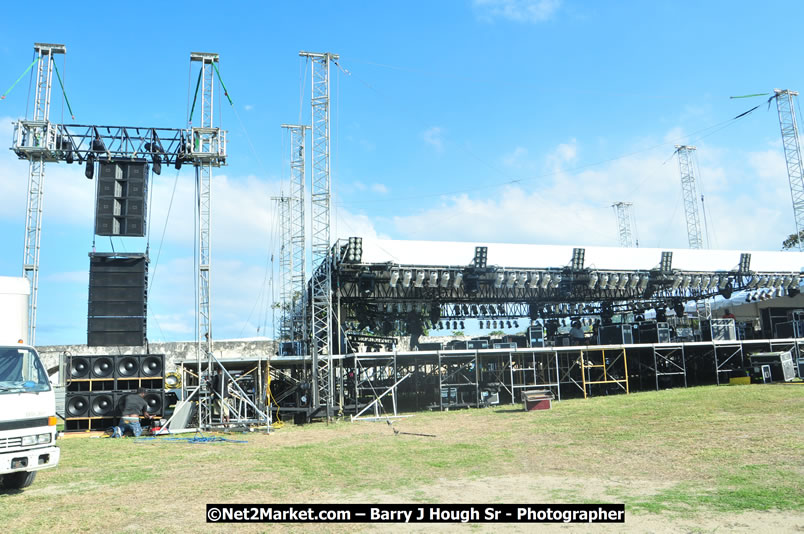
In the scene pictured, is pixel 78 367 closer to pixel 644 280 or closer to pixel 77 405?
pixel 77 405

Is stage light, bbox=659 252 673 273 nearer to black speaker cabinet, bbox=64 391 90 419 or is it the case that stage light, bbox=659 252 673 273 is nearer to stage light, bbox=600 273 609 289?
stage light, bbox=600 273 609 289

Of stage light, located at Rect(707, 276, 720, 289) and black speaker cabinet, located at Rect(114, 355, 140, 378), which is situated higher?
stage light, located at Rect(707, 276, 720, 289)

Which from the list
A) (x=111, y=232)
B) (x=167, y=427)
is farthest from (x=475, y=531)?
(x=111, y=232)

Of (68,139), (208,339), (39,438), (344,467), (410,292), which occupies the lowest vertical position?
(344,467)

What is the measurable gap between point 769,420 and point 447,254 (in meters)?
20.2

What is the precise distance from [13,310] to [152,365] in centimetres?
1239

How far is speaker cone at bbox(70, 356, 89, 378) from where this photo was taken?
2122cm

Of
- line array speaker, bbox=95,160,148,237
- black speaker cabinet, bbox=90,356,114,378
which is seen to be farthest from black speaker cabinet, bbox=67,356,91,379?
line array speaker, bbox=95,160,148,237

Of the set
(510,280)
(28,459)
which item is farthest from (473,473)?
(510,280)

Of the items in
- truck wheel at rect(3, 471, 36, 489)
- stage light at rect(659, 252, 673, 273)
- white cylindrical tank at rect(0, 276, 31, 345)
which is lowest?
truck wheel at rect(3, 471, 36, 489)

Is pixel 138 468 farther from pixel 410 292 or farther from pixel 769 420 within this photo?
pixel 410 292

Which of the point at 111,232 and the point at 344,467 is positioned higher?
the point at 111,232

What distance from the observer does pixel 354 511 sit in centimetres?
803

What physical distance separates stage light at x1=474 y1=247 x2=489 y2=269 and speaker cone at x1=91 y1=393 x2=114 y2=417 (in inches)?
799
